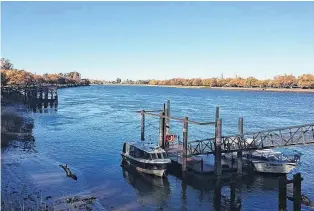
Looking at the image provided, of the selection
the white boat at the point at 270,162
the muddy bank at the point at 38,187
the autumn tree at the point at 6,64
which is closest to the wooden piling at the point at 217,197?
the white boat at the point at 270,162

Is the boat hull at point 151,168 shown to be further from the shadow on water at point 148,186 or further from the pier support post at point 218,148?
the pier support post at point 218,148

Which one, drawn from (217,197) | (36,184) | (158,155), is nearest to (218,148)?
(217,197)

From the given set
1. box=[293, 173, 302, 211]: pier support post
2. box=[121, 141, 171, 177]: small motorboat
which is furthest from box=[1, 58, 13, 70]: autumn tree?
box=[293, 173, 302, 211]: pier support post

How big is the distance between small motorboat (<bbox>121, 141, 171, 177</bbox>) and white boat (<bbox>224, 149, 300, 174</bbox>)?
7450 millimetres

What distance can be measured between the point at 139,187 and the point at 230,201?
848 centimetres

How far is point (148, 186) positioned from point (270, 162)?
1239cm

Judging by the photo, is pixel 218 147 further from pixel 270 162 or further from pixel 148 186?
pixel 148 186

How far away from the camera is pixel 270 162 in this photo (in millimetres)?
37906

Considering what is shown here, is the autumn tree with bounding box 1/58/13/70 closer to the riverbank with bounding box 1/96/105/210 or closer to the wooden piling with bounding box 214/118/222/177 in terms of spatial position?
the riverbank with bounding box 1/96/105/210

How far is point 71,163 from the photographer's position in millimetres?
43188

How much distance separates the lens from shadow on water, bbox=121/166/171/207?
32094 mm

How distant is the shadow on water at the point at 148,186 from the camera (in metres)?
32.1

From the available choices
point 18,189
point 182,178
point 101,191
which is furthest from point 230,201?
point 18,189

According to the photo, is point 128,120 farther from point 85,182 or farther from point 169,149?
point 85,182
